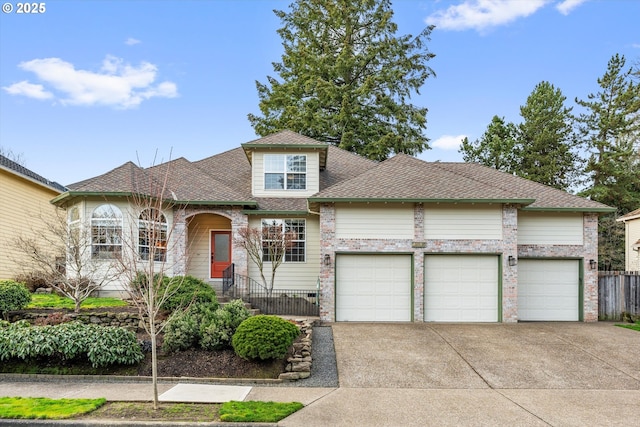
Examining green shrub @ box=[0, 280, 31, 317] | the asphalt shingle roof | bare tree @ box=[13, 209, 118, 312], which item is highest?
the asphalt shingle roof

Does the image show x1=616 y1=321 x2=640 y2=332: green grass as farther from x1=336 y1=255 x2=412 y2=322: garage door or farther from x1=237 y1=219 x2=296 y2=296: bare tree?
x1=237 y1=219 x2=296 y2=296: bare tree

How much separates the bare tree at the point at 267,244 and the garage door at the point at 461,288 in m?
4.91

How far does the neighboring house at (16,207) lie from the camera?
18.6 metres

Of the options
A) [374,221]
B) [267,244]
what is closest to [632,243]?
[374,221]

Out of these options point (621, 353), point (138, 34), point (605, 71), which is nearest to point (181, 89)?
point (138, 34)

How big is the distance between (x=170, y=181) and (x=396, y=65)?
20.2 metres

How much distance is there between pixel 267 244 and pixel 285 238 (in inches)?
31.9

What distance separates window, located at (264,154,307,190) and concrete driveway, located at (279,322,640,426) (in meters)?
6.50

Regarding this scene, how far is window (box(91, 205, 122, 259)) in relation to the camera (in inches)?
589

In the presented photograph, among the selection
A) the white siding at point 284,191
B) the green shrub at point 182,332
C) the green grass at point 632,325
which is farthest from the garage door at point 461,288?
the green shrub at point 182,332

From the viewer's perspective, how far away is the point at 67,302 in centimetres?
1391

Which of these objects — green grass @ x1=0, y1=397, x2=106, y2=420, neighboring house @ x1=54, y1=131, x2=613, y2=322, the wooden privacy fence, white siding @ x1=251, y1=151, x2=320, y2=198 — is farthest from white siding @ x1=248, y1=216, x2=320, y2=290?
green grass @ x1=0, y1=397, x2=106, y2=420

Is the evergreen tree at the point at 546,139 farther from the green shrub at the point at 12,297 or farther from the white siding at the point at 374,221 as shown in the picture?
the green shrub at the point at 12,297

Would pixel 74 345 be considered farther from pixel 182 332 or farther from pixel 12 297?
pixel 12 297
